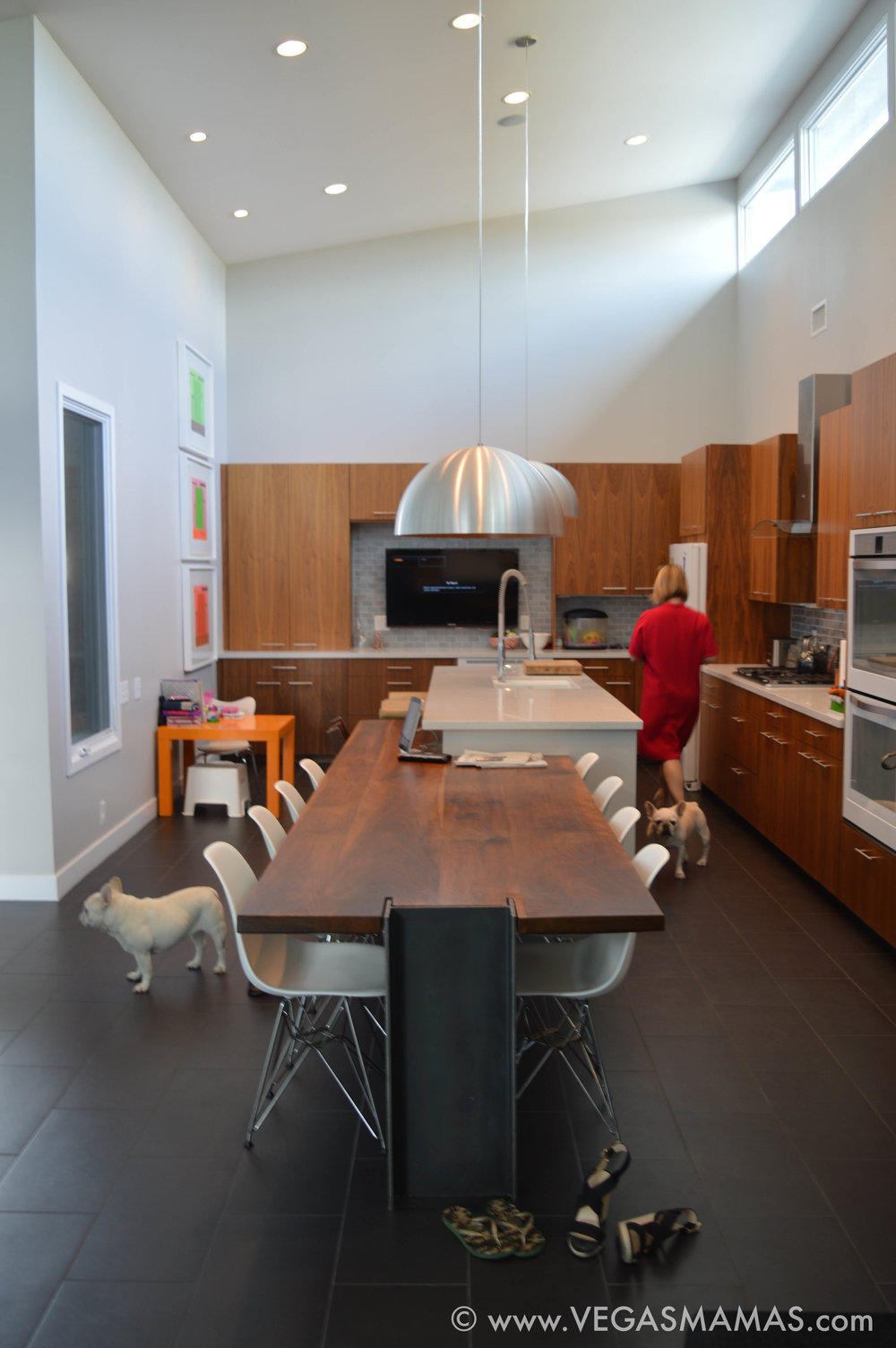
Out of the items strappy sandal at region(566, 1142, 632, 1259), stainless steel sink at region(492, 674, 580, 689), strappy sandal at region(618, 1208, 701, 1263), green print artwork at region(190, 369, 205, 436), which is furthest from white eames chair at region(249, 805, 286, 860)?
green print artwork at region(190, 369, 205, 436)

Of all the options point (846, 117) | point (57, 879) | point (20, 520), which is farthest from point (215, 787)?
point (846, 117)

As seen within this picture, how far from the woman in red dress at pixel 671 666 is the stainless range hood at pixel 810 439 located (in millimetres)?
898

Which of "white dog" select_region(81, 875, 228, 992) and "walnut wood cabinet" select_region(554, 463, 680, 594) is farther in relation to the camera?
"walnut wood cabinet" select_region(554, 463, 680, 594)

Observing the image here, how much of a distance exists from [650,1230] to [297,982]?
1.08m

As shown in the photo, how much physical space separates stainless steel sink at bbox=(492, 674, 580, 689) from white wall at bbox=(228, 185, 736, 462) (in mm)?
3307

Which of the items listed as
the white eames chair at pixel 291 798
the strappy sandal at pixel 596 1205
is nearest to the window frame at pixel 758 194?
the white eames chair at pixel 291 798

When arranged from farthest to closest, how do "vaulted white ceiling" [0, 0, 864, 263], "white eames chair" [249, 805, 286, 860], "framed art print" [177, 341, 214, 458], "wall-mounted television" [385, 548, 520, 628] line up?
"wall-mounted television" [385, 548, 520, 628]
"framed art print" [177, 341, 214, 458]
"vaulted white ceiling" [0, 0, 864, 263]
"white eames chair" [249, 805, 286, 860]

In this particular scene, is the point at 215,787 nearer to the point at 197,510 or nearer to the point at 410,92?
the point at 197,510

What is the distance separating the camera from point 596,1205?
2.43 meters

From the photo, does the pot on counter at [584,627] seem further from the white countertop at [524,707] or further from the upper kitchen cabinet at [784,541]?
the white countertop at [524,707]

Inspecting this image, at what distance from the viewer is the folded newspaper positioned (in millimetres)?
4141

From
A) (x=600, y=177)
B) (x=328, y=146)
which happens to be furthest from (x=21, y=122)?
(x=600, y=177)

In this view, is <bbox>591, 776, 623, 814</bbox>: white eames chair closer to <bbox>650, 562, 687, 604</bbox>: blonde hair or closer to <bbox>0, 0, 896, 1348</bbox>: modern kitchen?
<bbox>0, 0, 896, 1348</bbox>: modern kitchen

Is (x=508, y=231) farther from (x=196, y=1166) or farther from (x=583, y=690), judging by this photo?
(x=196, y=1166)
